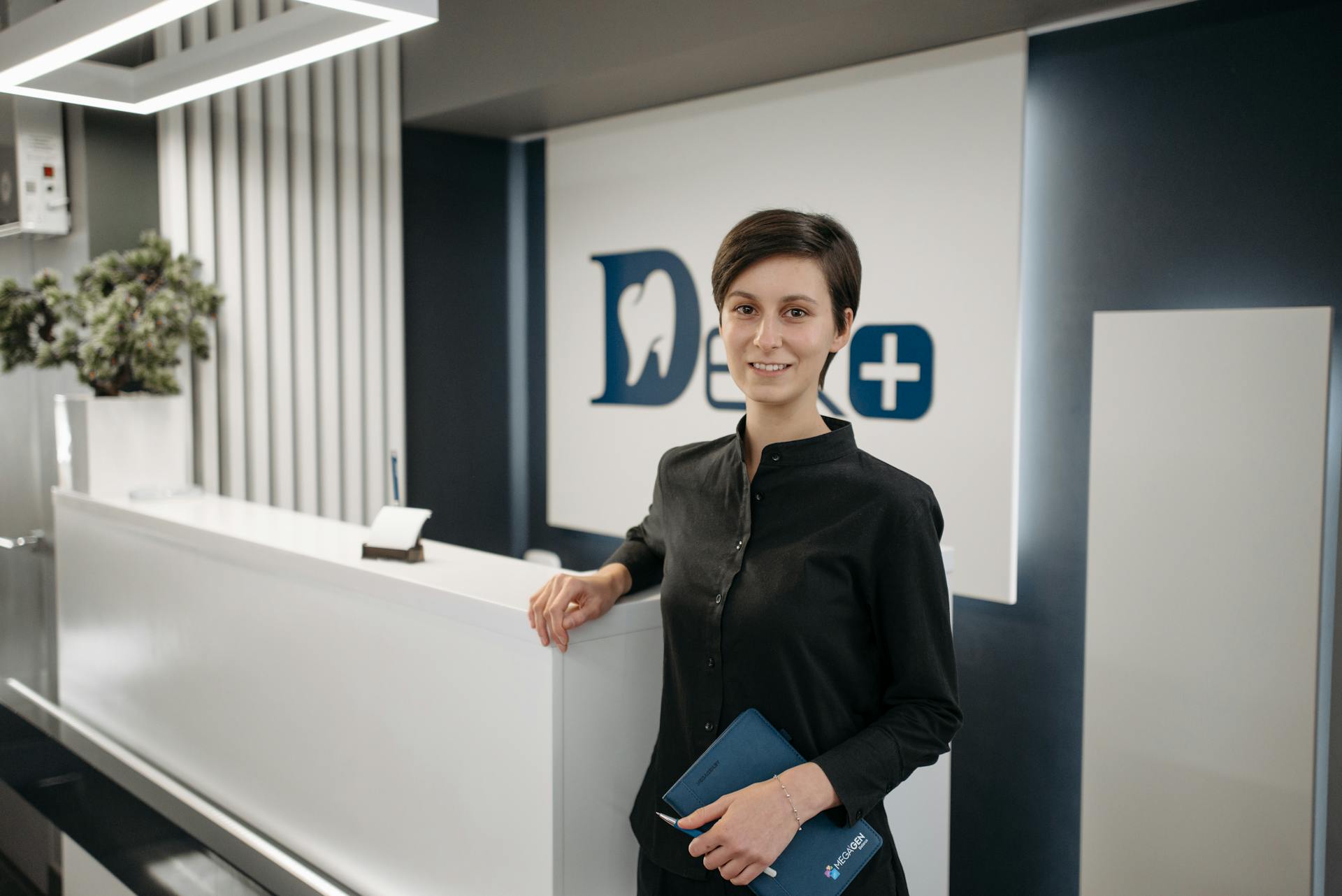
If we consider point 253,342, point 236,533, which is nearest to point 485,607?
point 236,533

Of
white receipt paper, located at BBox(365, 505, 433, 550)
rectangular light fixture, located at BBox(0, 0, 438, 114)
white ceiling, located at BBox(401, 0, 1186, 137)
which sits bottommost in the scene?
white receipt paper, located at BBox(365, 505, 433, 550)

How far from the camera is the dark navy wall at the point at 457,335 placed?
495 cm

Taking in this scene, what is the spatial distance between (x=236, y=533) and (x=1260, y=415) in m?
2.57

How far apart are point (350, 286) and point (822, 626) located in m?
3.74

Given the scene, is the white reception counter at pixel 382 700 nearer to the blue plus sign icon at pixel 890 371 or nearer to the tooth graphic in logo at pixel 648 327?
the blue plus sign icon at pixel 890 371

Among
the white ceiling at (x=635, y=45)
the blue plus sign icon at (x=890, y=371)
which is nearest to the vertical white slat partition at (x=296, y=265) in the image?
the white ceiling at (x=635, y=45)

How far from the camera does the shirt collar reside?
1.43m

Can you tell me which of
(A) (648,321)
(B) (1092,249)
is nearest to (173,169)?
(A) (648,321)

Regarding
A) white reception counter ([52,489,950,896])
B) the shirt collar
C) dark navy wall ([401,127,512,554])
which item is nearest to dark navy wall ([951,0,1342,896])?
white reception counter ([52,489,950,896])

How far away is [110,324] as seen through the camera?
129 inches

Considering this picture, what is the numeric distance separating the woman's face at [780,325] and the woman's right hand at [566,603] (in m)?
0.44

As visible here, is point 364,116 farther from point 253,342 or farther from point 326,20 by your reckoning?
point 326,20

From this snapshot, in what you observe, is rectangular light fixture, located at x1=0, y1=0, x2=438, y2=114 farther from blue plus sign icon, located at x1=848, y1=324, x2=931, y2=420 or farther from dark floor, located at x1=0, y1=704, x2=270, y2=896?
blue plus sign icon, located at x1=848, y1=324, x2=931, y2=420

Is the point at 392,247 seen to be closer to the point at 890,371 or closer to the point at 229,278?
the point at 229,278
